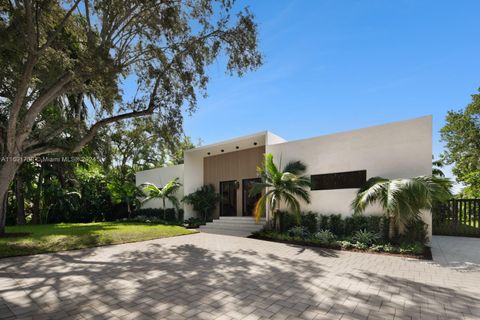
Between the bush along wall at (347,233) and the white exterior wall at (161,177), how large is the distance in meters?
8.03

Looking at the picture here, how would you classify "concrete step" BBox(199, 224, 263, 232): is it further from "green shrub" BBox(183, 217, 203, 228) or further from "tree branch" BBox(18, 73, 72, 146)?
"tree branch" BBox(18, 73, 72, 146)

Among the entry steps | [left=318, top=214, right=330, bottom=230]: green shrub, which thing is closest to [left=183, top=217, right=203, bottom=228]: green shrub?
the entry steps

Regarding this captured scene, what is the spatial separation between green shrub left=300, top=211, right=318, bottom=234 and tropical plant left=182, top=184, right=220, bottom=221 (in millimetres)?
6393

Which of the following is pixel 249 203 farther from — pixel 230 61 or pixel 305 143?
pixel 230 61

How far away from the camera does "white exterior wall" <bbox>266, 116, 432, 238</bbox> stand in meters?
8.44

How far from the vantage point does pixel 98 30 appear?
9.38 metres

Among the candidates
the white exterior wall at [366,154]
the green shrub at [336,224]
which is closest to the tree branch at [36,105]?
the white exterior wall at [366,154]

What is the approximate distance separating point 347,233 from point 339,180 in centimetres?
209

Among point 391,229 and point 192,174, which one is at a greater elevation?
point 192,174

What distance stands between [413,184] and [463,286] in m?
3.30

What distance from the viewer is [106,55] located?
7.70 meters

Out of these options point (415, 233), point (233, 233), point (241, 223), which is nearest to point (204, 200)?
point (241, 223)

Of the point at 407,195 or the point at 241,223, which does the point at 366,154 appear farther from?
the point at 241,223

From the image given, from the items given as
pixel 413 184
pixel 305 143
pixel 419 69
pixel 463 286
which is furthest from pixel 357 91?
pixel 463 286
